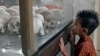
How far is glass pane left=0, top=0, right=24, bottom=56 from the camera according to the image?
98 cm

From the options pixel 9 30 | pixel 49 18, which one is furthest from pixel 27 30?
pixel 49 18

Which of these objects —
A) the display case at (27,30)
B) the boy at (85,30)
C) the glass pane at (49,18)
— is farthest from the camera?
the boy at (85,30)

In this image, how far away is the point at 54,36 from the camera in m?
1.36

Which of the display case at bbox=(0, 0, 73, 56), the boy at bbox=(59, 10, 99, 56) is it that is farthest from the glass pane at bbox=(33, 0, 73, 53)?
the boy at bbox=(59, 10, 99, 56)

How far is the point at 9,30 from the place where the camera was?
1.10 metres

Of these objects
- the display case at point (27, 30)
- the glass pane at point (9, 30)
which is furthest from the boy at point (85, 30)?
the glass pane at point (9, 30)

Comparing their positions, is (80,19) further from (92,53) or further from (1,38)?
(1,38)

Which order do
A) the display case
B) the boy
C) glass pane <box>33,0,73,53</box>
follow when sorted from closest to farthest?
the display case → glass pane <box>33,0,73,53</box> → the boy

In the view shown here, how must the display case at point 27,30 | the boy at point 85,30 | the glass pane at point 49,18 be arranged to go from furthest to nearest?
the boy at point 85,30, the glass pane at point 49,18, the display case at point 27,30

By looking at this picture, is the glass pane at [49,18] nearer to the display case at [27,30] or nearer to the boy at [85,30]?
the display case at [27,30]

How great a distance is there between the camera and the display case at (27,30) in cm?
95

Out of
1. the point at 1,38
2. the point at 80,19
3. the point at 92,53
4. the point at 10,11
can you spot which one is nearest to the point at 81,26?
the point at 80,19

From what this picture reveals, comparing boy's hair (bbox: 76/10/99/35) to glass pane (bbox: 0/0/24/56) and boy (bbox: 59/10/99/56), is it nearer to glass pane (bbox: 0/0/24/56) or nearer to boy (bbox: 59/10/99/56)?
boy (bbox: 59/10/99/56)

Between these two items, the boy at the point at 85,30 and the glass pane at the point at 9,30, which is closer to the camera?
the glass pane at the point at 9,30
